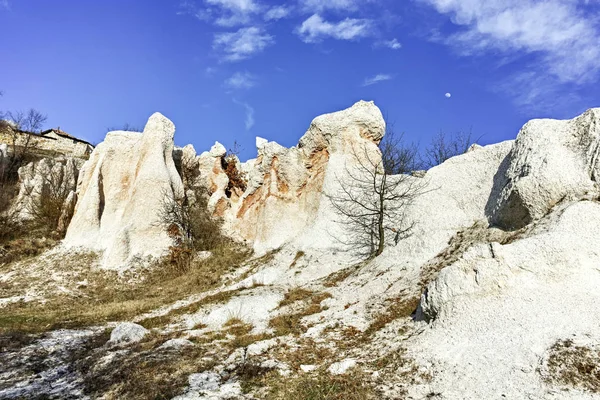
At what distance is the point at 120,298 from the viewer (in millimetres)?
19672

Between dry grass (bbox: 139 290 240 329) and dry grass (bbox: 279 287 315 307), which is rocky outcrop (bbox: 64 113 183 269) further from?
dry grass (bbox: 279 287 315 307)

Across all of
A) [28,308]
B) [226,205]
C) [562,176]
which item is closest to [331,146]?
[226,205]

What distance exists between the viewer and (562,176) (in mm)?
11133

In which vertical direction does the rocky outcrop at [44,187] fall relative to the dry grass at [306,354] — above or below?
above

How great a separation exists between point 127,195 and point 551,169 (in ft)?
79.9

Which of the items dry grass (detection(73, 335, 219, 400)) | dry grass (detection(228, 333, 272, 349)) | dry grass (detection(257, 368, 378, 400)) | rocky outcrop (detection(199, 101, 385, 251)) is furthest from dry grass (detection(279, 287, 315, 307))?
dry grass (detection(257, 368, 378, 400))

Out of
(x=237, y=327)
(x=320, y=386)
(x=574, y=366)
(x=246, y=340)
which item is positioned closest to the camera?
(x=574, y=366)

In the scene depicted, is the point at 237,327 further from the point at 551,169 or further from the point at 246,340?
the point at 551,169

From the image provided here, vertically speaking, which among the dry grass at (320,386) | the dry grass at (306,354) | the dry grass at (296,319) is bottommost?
the dry grass at (320,386)

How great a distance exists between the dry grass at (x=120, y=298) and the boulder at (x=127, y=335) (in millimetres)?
2184

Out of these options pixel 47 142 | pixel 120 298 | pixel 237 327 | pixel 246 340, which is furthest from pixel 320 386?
pixel 47 142

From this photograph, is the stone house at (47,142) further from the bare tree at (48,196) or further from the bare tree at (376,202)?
the bare tree at (376,202)

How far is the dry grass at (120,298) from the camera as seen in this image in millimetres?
15016

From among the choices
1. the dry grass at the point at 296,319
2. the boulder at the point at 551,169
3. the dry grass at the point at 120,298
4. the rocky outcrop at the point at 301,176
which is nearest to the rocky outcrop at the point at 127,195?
the dry grass at the point at 120,298
